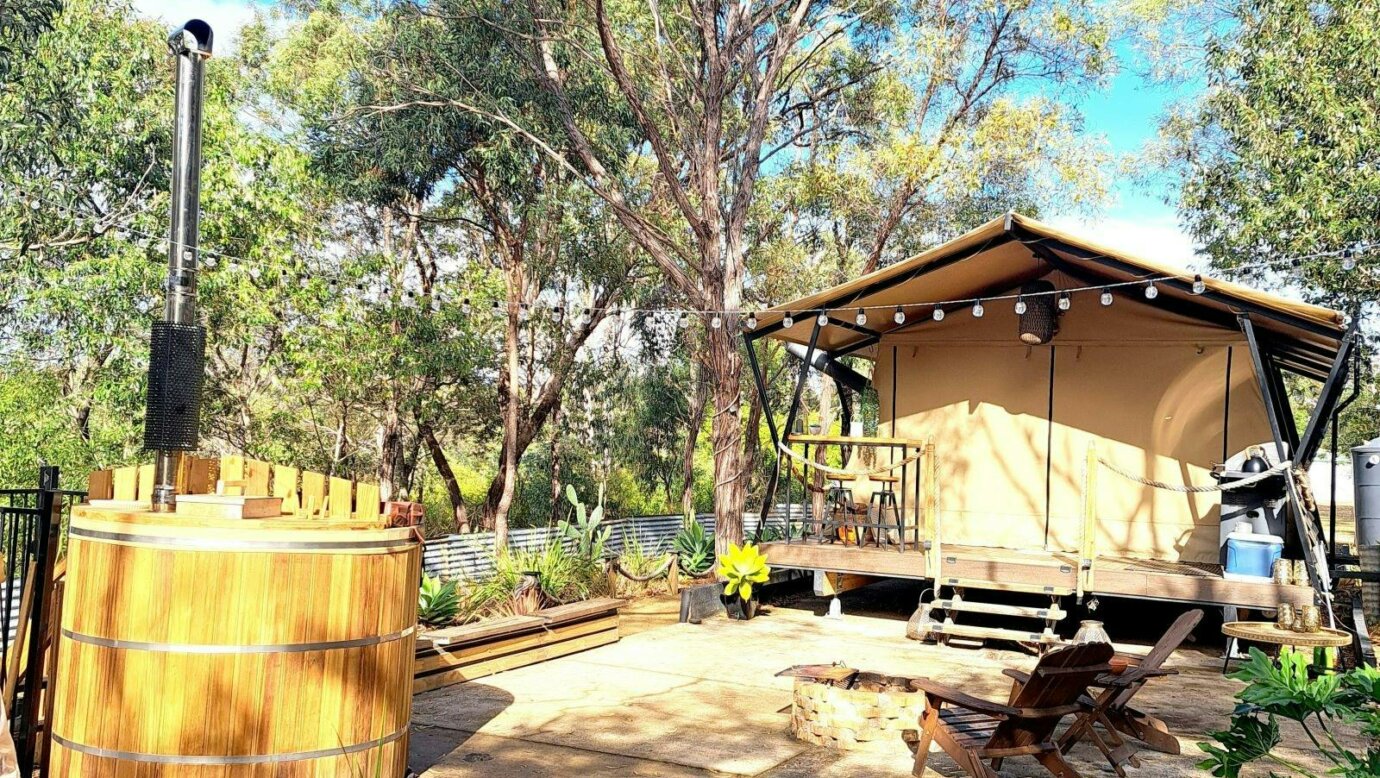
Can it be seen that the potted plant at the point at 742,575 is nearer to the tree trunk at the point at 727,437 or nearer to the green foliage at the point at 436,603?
the tree trunk at the point at 727,437

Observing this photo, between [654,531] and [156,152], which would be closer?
[156,152]

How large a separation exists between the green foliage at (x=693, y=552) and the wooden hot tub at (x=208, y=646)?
8.43m

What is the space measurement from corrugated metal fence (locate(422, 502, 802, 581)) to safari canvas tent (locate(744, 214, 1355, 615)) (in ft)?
8.07

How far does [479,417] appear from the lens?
19203mm

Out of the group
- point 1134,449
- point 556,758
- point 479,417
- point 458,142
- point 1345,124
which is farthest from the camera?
point 479,417

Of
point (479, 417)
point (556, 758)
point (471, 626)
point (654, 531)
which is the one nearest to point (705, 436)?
point (479, 417)

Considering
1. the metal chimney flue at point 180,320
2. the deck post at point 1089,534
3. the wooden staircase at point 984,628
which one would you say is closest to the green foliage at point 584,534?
the wooden staircase at point 984,628

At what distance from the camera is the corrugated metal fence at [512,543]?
10.3m

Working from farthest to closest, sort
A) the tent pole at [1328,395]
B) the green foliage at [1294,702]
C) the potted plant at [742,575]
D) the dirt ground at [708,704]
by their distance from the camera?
1. the potted plant at [742,575]
2. the tent pole at [1328,395]
3. the dirt ground at [708,704]
4. the green foliage at [1294,702]

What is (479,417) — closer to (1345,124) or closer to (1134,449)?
(1134,449)

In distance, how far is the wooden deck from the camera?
850cm

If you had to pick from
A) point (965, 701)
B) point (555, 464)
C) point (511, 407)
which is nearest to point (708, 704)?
point (965, 701)

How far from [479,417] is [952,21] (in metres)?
9.75

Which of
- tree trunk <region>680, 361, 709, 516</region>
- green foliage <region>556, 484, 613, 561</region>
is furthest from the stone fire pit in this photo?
tree trunk <region>680, 361, 709, 516</region>
